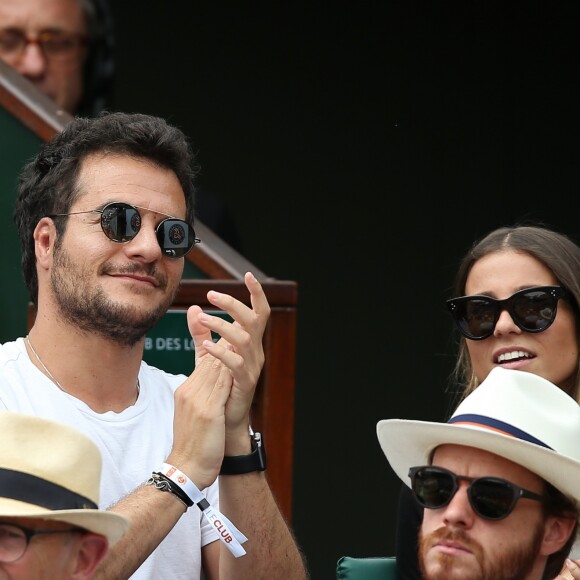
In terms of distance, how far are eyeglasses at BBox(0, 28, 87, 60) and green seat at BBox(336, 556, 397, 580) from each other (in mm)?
2178

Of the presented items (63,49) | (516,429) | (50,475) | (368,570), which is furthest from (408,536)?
(63,49)

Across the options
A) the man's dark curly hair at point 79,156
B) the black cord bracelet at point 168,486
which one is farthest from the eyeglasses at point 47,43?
the black cord bracelet at point 168,486

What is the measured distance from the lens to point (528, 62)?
23.7 feet

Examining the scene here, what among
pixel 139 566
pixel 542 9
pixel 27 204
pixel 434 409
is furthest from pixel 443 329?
pixel 139 566

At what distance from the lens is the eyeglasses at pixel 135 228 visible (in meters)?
3.90

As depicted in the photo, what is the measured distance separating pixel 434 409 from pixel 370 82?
1600mm

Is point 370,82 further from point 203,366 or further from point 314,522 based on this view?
point 203,366

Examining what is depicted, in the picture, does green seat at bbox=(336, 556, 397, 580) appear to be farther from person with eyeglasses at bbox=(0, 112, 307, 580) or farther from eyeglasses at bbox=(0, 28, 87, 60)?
eyeglasses at bbox=(0, 28, 87, 60)

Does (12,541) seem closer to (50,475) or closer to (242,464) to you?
(50,475)

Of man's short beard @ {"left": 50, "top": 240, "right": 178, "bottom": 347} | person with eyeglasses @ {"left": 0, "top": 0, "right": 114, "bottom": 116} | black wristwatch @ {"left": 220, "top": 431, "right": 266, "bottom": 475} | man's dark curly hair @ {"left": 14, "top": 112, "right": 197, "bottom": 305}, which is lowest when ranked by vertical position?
black wristwatch @ {"left": 220, "top": 431, "right": 266, "bottom": 475}

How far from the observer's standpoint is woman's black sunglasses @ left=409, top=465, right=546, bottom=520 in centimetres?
327

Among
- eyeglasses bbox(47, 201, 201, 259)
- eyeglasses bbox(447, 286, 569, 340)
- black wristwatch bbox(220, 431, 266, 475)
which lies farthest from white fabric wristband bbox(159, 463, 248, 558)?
eyeglasses bbox(447, 286, 569, 340)

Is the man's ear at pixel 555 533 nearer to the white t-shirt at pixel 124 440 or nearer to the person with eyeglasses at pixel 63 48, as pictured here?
the white t-shirt at pixel 124 440

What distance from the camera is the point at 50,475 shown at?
3.02 meters
